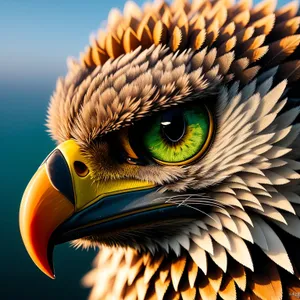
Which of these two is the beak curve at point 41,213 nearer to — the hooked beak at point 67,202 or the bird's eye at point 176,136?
the hooked beak at point 67,202

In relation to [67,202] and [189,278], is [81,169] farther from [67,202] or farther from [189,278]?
[189,278]

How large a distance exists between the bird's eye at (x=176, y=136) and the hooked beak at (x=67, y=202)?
0.12 meters

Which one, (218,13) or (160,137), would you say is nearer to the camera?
(160,137)

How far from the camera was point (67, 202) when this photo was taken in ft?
4.95

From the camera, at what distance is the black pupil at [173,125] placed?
1520 mm

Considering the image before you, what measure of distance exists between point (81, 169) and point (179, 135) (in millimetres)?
334

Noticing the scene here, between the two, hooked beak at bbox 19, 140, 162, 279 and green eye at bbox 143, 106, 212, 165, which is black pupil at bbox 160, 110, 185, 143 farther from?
hooked beak at bbox 19, 140, 162, 279

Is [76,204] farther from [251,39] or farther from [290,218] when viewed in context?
[251,39]

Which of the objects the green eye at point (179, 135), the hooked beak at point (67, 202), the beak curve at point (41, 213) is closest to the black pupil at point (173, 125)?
the green eye at point (179, 135)

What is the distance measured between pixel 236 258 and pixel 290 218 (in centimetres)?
21

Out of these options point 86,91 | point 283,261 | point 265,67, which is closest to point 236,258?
point 283,261

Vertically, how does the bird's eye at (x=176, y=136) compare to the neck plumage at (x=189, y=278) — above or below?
above

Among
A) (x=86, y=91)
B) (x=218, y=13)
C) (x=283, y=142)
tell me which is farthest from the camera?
(x=218, y=13)

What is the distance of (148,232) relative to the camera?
1.68m
